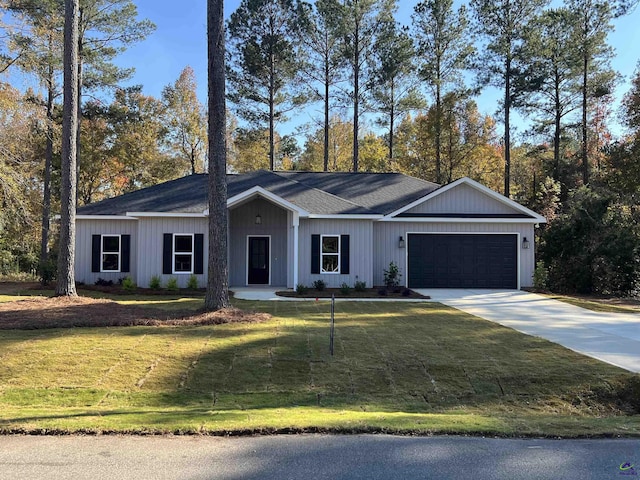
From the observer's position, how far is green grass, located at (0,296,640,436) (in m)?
4.85

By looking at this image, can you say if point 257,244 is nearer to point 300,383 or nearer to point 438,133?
point 300,383

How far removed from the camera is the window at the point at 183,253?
16625mm

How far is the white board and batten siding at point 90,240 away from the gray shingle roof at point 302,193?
434 mm

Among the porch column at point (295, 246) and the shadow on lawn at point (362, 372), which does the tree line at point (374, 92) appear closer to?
the porch column at point (295, 246)

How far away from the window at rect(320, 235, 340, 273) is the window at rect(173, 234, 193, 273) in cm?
455

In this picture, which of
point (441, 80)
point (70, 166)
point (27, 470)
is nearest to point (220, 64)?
point (70, 166)

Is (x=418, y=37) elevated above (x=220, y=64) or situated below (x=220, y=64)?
above

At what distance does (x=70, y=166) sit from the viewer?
1248 cm

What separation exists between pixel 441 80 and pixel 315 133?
1178 cm

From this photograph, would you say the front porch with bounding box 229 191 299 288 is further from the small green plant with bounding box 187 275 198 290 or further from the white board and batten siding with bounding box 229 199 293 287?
the small green plant with bounding box 187 275 198 290

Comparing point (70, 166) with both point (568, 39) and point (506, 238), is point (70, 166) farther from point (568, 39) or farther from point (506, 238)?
point (568, 39)

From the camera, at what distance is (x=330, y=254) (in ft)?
55.4

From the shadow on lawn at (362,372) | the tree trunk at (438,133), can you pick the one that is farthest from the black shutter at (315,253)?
the tree trunk at (438,133)

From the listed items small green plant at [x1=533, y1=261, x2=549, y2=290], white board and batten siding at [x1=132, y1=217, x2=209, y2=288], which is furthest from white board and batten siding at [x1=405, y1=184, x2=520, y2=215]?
white board and batten siding at [x1=132, y1=217, x2=209, y2=288]
